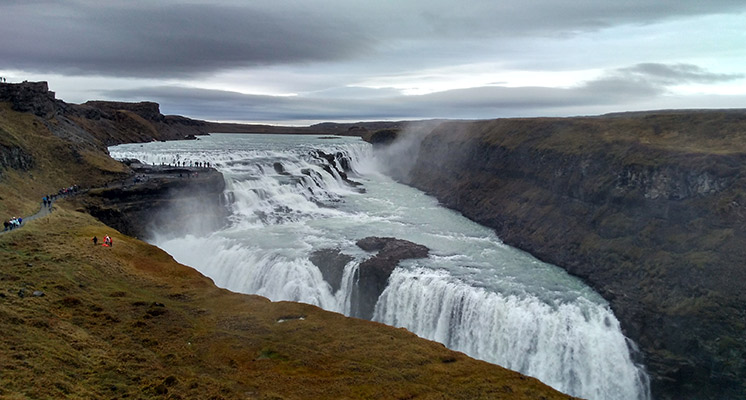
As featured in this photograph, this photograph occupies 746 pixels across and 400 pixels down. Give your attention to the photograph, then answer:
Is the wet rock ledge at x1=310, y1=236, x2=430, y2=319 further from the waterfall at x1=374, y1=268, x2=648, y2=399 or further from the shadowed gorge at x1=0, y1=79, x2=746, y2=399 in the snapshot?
the waterfall at x1=374, y1=268, x2=648, y2=399

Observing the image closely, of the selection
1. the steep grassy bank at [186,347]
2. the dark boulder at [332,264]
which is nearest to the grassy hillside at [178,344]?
the steep grassy bank at [186,347]

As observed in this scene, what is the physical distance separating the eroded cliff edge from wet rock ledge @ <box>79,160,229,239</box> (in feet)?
90.2

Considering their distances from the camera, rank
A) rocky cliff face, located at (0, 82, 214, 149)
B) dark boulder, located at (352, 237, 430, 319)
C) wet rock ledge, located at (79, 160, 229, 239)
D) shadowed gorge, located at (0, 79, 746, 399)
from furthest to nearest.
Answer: rocky cliff face, located at (0, 82, 214, 149) → wet rock ledge, located at (79, 160, 229, 239) → dark boulder, located at (352, 237, 430, 319) → shadowed gorge, located at (0, 79, 746, 399)

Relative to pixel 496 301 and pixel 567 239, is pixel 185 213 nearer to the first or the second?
pixel 496 301

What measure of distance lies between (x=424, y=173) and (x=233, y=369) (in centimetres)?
5796

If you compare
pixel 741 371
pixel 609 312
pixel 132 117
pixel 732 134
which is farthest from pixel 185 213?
pixel 132 117

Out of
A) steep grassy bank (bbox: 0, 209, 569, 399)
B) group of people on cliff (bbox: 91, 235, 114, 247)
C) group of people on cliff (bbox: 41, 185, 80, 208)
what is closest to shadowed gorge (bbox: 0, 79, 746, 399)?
steep grassy bank (bbox: 0, 209, 569, 399)

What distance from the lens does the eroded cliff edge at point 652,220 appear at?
68.8 feet

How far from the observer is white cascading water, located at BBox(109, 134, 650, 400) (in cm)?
2164

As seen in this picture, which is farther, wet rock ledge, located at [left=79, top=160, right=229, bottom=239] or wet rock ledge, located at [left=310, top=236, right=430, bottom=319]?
wet rock ledge, located at [left=79, top=160, right=229, bottom=239]

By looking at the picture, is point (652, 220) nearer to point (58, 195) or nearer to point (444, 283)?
point (444, 283)

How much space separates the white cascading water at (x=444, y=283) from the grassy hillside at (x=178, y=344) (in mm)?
7176

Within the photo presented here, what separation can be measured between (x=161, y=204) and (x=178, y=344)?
28198mm

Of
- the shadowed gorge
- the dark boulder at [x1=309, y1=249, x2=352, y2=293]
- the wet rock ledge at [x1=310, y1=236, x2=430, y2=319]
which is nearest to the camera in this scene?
the shadowed gorge
